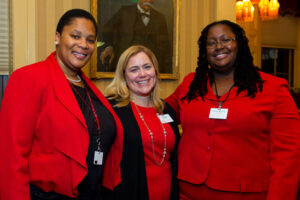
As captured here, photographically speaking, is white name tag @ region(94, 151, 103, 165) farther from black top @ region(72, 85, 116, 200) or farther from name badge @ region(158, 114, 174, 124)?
name badge @ region(158, 114, 174, 124)

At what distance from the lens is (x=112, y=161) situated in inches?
78.3

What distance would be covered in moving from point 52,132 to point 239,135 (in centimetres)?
110

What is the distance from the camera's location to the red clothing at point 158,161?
81.5 inches

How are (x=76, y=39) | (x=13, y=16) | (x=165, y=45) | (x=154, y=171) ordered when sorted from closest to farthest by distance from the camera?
(x=76, y=39) < (x=154, y=171) < (x=13, y=16) < (x=165, y=45)

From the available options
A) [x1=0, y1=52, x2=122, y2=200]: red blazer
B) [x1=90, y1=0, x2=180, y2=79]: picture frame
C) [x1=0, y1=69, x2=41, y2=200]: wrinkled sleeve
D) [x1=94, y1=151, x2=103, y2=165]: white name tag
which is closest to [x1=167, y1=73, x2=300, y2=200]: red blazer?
[x1=94, y1=151, x2=103, y2=165]: white name tag

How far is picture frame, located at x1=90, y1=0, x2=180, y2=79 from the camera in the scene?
2.97 metres

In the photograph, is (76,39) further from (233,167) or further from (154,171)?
(233,167)

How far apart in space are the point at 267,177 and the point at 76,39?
144 cm

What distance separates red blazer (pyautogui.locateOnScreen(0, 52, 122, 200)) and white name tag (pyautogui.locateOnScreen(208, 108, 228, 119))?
816 mm

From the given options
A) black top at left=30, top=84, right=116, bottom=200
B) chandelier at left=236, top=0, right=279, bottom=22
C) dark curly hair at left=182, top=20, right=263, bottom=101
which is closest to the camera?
black top at left=30, top=84, right=116, bottom=200

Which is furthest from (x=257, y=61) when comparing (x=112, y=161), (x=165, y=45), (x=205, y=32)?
(x=112, y=161)

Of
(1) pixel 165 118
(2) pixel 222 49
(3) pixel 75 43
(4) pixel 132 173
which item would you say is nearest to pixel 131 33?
(1) pixel 165 118

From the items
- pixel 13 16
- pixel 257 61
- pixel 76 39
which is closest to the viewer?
→ pixel 76 39

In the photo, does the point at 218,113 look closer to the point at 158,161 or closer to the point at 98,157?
the point at 158,161
